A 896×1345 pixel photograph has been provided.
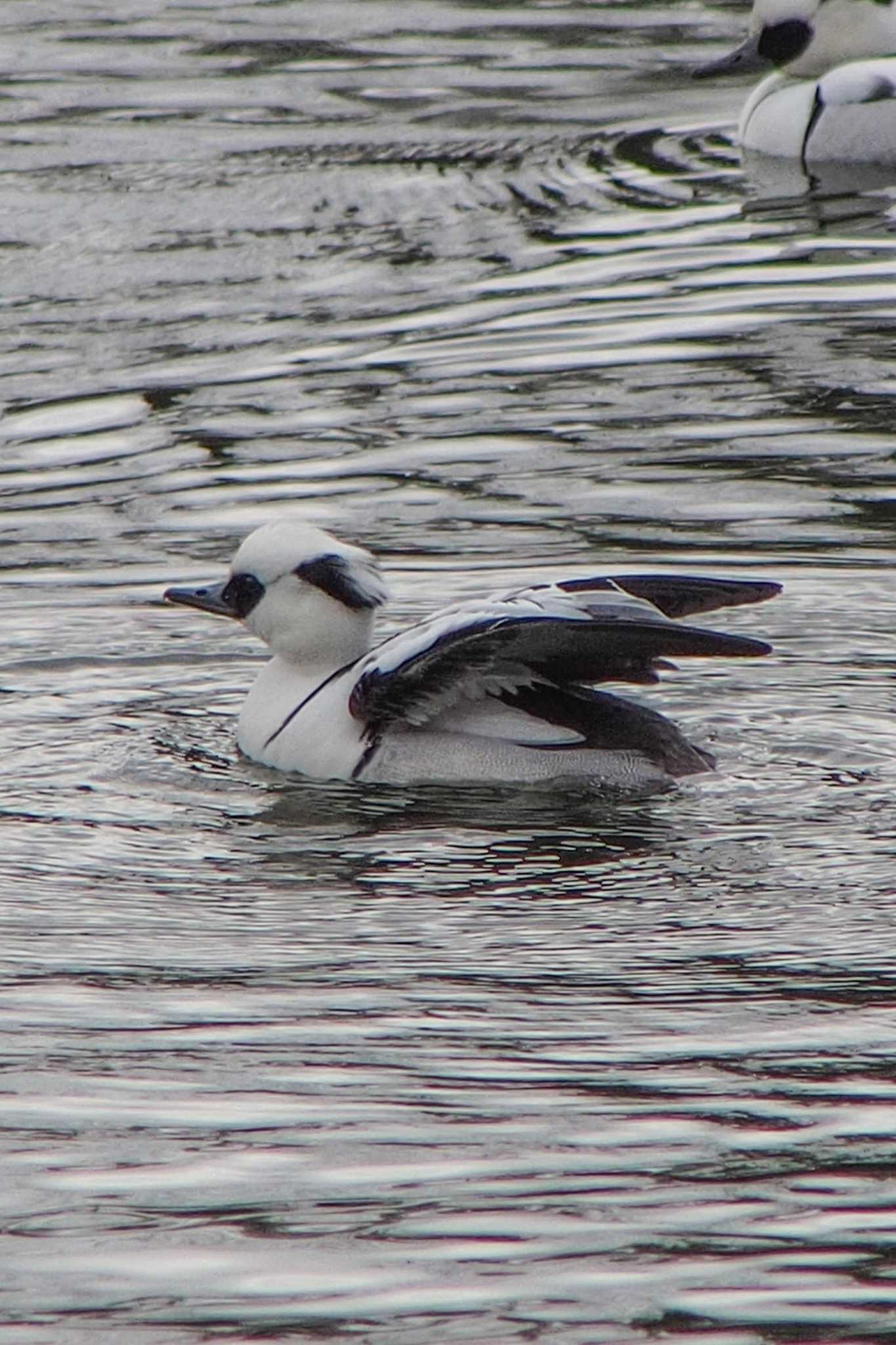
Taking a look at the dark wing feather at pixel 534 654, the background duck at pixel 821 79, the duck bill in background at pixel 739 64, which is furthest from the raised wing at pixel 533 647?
the duck bill in background at pixel 739 64

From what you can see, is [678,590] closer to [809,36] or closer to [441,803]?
[441,803]

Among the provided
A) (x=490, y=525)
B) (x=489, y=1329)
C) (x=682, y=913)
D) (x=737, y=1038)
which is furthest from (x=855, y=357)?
(x=489, y=1329)

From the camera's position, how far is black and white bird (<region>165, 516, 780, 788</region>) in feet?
20.7

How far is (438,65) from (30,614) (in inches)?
381

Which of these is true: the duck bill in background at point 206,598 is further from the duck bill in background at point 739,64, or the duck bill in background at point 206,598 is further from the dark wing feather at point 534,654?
the duck bill in background at point 739,64

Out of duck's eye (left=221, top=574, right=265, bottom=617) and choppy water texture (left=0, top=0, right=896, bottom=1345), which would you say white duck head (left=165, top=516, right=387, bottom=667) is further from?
choppy water texture (left=0, top=0, right=896, bottom=1345)

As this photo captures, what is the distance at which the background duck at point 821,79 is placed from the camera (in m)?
14.5

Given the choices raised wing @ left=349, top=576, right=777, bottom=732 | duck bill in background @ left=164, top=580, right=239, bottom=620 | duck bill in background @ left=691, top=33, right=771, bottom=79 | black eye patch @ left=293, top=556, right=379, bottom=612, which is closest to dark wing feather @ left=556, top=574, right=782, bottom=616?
raised wing @ left=349, top=576, right=777, bottom=732

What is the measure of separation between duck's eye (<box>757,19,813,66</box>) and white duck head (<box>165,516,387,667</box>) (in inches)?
378

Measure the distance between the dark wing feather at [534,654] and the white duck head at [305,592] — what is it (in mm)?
252

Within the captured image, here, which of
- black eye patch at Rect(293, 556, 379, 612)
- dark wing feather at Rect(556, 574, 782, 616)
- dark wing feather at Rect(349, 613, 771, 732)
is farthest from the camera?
black eye patch at Rect(293, 556, 379, 612)

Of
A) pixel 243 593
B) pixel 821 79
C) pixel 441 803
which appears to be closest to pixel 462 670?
pixel 441 803

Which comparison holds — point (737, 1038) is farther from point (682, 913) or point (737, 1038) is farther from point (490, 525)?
point (490, 525)

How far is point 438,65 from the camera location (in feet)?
55.3
